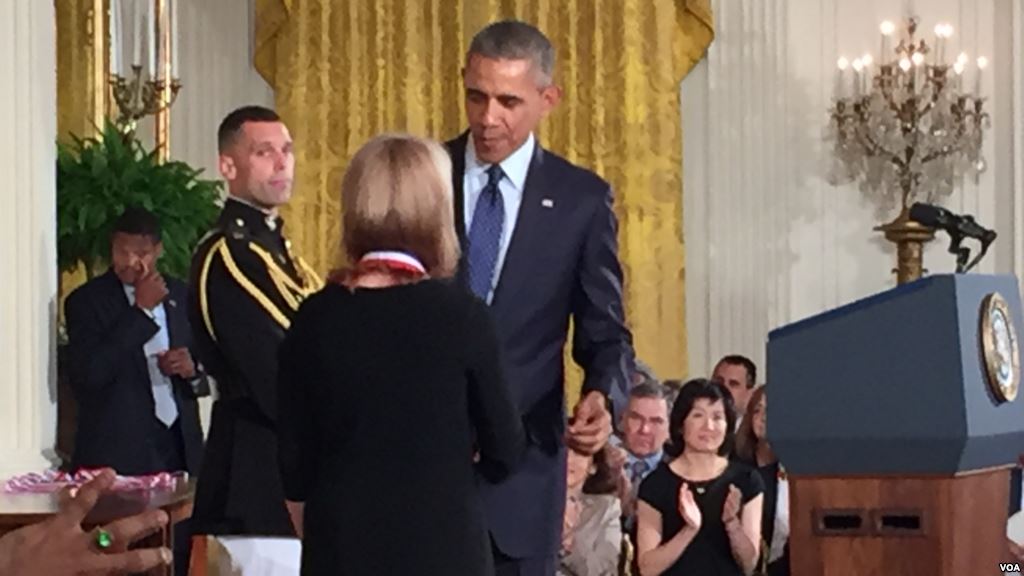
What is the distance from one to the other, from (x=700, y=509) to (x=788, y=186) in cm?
427

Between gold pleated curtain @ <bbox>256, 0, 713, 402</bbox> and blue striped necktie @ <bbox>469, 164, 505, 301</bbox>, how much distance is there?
19.2 feet

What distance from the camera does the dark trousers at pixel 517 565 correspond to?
3.13 m

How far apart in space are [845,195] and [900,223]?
99 centimetres

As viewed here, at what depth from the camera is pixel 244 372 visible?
376cm

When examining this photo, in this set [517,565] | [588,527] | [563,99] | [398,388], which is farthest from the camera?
[563,99]

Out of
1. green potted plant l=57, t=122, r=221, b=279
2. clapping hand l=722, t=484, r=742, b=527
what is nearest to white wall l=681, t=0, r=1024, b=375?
green potted plant l=57, t=122, r=221, b=279

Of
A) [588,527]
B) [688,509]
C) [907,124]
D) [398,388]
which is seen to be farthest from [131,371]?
[907,124]

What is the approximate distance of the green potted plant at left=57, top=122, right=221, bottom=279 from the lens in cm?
582

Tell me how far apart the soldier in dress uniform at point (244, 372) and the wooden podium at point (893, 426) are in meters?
1.07

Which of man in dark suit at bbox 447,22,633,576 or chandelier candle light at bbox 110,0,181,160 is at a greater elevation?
chandelier candle light at bbox 110,0,181,160

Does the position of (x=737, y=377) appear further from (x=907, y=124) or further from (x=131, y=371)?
(x=131, y=371)

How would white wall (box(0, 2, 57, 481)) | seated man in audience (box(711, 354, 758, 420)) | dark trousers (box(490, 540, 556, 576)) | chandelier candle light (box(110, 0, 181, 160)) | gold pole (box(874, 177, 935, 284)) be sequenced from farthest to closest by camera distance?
gold pole (box(874, 177, 935, 284)), seated man in audience (box(711, 354, 758, 420)), chandelier candle light (box(110, 0, 181, 160)), white wall (box(0, 2, 57, 481)), dark trousers (box(490, 540, 556, 576))

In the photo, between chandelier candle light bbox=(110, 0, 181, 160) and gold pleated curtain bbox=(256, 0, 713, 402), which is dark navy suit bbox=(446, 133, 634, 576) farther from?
gold pleated curtain bbox=(256, 0, 713, 402)

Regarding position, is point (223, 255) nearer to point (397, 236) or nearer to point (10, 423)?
point (397, 236)
